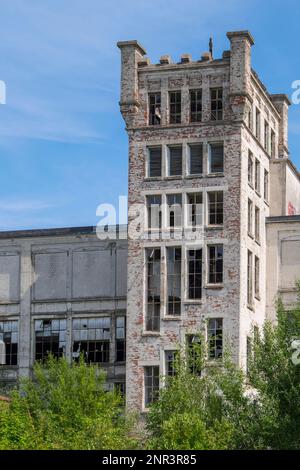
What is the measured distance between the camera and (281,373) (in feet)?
216

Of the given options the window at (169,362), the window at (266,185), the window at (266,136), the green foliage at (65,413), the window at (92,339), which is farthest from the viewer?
the window at (266,136)

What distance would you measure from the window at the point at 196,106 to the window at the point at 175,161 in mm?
1619

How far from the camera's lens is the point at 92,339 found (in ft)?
270

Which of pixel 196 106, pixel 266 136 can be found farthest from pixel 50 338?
pixel 266 136

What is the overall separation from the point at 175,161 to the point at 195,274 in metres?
5.91

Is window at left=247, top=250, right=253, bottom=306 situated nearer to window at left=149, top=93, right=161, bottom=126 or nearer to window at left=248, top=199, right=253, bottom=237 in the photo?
window at left=248, top=199, right=253, bottom=237

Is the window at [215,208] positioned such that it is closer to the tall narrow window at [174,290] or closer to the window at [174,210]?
the window at [174,210]

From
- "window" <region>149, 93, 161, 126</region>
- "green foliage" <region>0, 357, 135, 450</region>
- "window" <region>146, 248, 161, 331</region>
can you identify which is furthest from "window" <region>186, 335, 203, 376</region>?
"window" <region>149, 93, 161, 126</region>

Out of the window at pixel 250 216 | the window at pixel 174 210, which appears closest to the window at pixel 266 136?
the window at pixel 250 216

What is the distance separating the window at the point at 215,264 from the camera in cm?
7631

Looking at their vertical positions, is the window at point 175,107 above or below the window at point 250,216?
above

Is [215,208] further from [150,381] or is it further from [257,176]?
[150,381]

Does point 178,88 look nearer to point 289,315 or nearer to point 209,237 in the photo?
point 209,237
